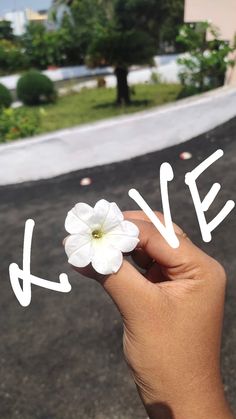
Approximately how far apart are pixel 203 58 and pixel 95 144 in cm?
727

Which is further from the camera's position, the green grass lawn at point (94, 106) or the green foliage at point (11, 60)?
the green foliage at point (11, 60)

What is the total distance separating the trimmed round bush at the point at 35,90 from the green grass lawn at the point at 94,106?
822mm

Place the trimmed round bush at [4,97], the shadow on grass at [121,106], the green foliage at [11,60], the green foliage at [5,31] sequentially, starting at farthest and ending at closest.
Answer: the green foliage at [5,31], the green foliage at [11,60], the trimmed round bush at [4,97], the shadow on grass at [121,106]

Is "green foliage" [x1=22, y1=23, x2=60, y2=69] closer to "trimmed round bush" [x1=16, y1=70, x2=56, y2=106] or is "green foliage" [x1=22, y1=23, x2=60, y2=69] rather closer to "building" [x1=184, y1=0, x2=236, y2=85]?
"trimmed round bush" [x1=16, y1=70, x2=56, y2=106]

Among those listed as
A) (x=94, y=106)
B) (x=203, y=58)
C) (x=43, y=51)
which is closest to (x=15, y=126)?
(x=203, y=58)

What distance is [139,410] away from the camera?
330 centimetres

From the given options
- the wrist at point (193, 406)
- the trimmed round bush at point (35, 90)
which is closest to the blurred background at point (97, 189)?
the wrist at point (193, 406)

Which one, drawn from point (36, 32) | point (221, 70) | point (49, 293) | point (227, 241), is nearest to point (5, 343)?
point (49, 293)

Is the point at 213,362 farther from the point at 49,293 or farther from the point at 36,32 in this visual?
the point at 36,32

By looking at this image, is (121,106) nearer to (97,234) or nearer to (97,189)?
(97,189)

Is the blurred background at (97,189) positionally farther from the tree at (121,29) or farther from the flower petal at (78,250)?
the flower petal at (78,250)

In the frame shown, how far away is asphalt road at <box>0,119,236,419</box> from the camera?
3.48m

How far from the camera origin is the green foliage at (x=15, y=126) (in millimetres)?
10570

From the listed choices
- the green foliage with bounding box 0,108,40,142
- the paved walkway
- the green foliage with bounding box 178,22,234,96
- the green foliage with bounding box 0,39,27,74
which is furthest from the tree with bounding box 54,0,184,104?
the paved walkway
